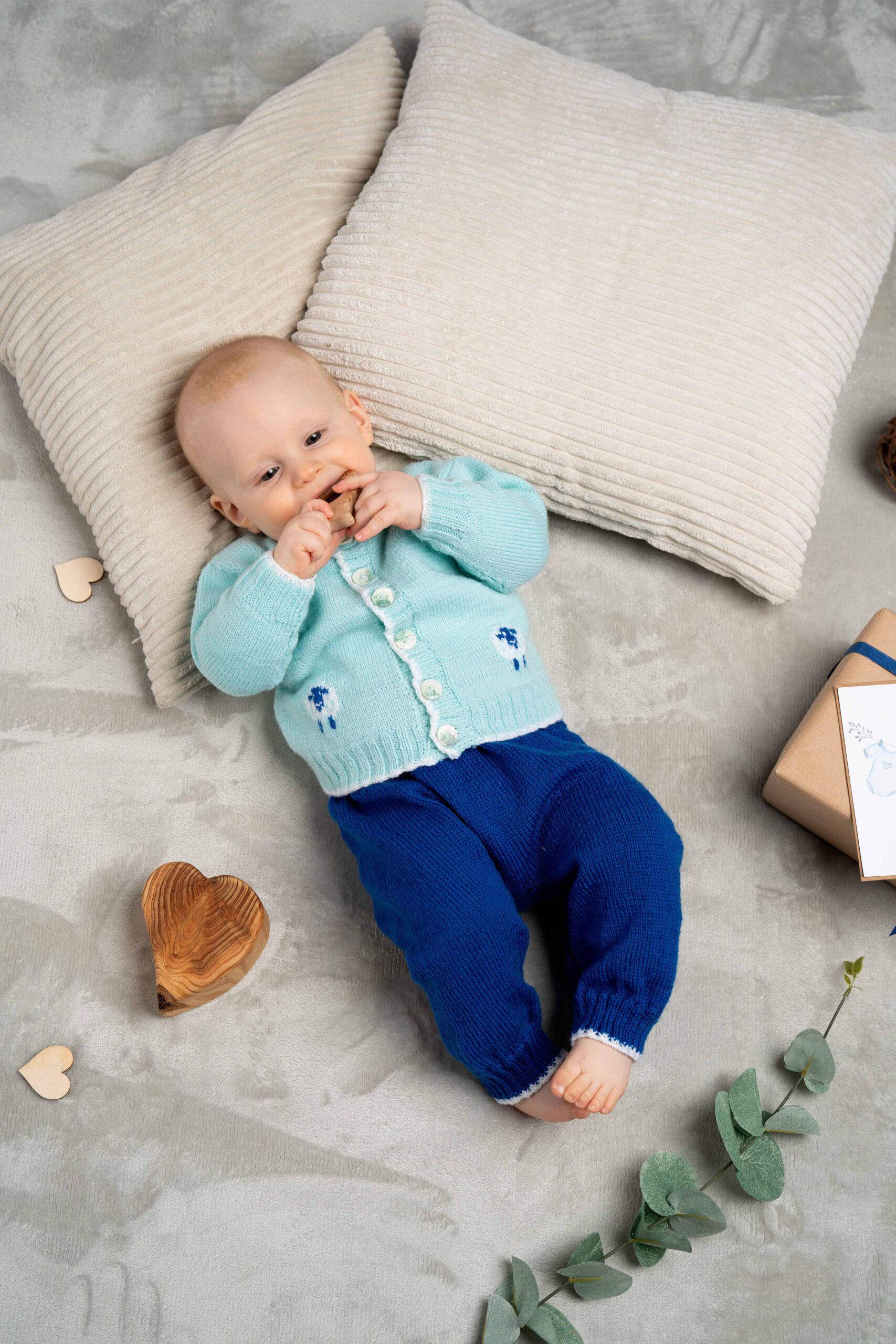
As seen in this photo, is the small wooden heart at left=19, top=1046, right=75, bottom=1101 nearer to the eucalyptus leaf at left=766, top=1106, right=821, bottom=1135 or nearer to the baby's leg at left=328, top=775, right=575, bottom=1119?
the baby's leg at left=328, top=775, right=575, bottom=1119

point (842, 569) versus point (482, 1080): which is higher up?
point (842, 569)

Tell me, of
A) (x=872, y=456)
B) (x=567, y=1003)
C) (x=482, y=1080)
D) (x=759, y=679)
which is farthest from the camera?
(x=872, y=456)

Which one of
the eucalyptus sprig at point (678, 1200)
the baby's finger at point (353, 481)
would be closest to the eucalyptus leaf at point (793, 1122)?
the eucalyptus sprig at point (678, 1200)

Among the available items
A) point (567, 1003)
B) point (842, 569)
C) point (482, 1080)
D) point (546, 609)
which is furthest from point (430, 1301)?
point (842, 569)

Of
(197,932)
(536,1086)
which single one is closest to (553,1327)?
(536,1086)

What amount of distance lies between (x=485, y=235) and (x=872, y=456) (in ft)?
2.12

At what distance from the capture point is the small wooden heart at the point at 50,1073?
4.06 feet

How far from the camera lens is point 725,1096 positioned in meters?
1.20

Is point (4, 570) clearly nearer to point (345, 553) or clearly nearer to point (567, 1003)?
point (345, 553)

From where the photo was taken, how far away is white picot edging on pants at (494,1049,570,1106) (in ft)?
3.73

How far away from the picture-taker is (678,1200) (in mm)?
1151

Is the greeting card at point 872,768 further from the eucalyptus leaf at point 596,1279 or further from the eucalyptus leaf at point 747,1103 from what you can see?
the eucalyptus leaf at point 596,1279

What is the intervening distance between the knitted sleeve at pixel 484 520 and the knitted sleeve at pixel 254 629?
0.58 feet

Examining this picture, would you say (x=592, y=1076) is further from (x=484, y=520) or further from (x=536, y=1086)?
(x=484, y=520)
